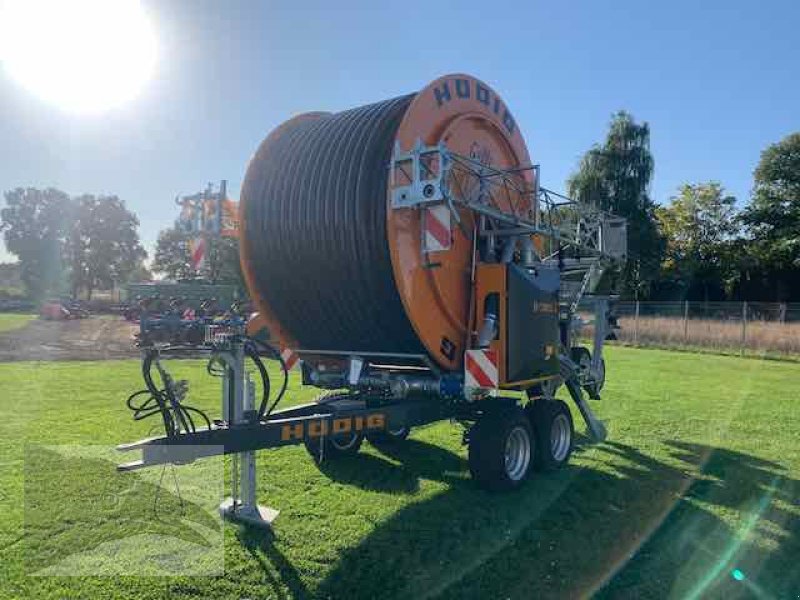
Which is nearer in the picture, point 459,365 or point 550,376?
point 459,365

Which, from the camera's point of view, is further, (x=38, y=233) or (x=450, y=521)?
(x=38, y=233)

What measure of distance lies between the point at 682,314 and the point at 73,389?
978 inches

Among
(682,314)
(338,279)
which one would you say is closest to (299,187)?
(338,279)

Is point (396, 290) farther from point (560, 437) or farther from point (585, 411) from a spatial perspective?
point (585, 411)

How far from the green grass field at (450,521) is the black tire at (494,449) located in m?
0.16

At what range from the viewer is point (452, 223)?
5.81 m

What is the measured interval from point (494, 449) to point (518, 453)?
0.59 m

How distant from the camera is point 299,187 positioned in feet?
19.2

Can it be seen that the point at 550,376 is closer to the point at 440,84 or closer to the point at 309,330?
the point at 309,330

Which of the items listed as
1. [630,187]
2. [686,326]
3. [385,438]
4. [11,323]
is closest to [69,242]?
[11,323]

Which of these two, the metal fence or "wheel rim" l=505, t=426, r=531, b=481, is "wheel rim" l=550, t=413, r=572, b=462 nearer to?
"wheel rim" l=505, t=426, r=531, b=481

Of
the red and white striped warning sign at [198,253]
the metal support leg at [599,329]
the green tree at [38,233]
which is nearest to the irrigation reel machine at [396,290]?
the red and white striped warning sign at [198,253]

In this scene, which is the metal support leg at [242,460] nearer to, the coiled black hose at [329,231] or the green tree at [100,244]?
the coiled black hose at [329,231]

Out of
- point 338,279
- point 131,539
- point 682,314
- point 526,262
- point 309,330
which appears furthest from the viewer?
point 682,314
